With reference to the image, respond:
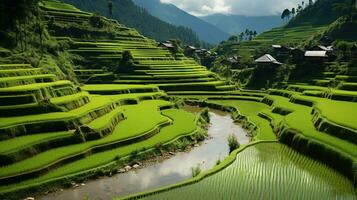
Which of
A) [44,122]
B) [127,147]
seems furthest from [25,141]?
[127,147]

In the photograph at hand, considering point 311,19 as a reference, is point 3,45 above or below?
below

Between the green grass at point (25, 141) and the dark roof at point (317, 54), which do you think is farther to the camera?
the dark roof at point (317, 54)

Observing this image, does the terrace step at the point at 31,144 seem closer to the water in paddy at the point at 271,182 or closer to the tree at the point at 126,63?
the water in paddy at the point at 271,182

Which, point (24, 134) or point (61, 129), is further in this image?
point (61, 129)

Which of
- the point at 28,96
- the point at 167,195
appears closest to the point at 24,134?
the point at 28,96

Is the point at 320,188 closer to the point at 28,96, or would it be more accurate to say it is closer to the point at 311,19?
the point at 28,96

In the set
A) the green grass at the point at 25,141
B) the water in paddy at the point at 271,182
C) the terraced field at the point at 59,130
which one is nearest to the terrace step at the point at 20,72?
the terraced field at the point at 59,130

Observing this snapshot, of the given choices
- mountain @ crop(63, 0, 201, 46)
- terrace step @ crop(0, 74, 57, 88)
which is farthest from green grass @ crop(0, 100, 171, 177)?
mountain @ crop(63, 0, 201, 46)
